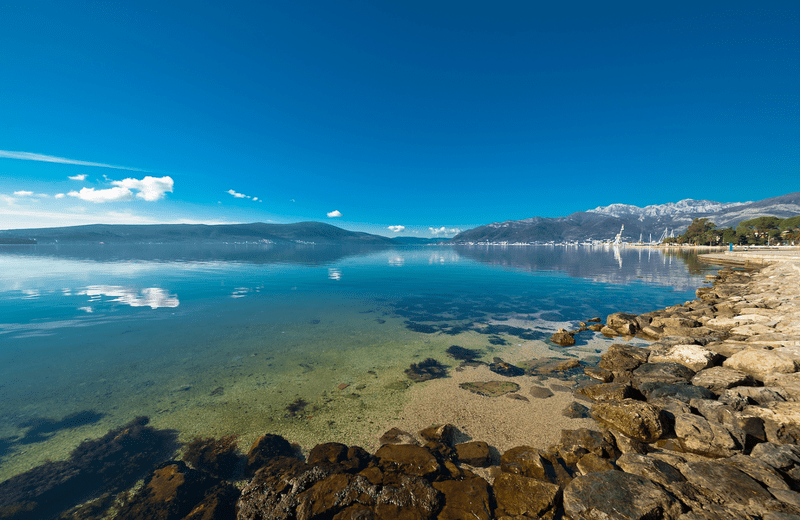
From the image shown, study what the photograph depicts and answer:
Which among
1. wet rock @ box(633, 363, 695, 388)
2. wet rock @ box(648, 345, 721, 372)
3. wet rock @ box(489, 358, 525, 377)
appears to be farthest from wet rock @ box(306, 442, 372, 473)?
wet rock @ box(648, 345, 721, 372)

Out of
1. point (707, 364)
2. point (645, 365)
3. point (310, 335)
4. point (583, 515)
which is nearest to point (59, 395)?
point (310, 335)

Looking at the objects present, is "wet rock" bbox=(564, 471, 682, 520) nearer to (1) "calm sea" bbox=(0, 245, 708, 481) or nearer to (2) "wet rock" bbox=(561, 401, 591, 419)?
(2) "wet rock" bbox=(561, 401, 591, 419)

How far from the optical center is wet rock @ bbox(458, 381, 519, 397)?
11491 mm

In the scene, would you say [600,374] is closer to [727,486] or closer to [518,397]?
[518,397]

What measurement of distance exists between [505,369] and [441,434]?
6405 millimetres

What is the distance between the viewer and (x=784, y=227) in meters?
106

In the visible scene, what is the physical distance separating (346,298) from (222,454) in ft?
77.3

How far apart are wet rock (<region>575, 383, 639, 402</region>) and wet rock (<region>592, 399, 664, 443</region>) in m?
1.35

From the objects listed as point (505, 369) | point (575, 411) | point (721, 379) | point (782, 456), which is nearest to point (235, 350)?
point (505, 369)

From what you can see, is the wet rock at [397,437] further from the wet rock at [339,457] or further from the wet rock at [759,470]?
the wet rock at [759,470]

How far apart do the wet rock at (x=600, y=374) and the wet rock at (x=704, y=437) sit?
4244 millimetres

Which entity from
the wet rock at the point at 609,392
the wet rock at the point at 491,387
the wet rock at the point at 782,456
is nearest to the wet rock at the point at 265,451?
the wet rock at the point at 491,387

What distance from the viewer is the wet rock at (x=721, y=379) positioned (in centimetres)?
927

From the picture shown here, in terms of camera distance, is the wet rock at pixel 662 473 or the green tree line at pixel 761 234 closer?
the wet rock at pixel 662 473
